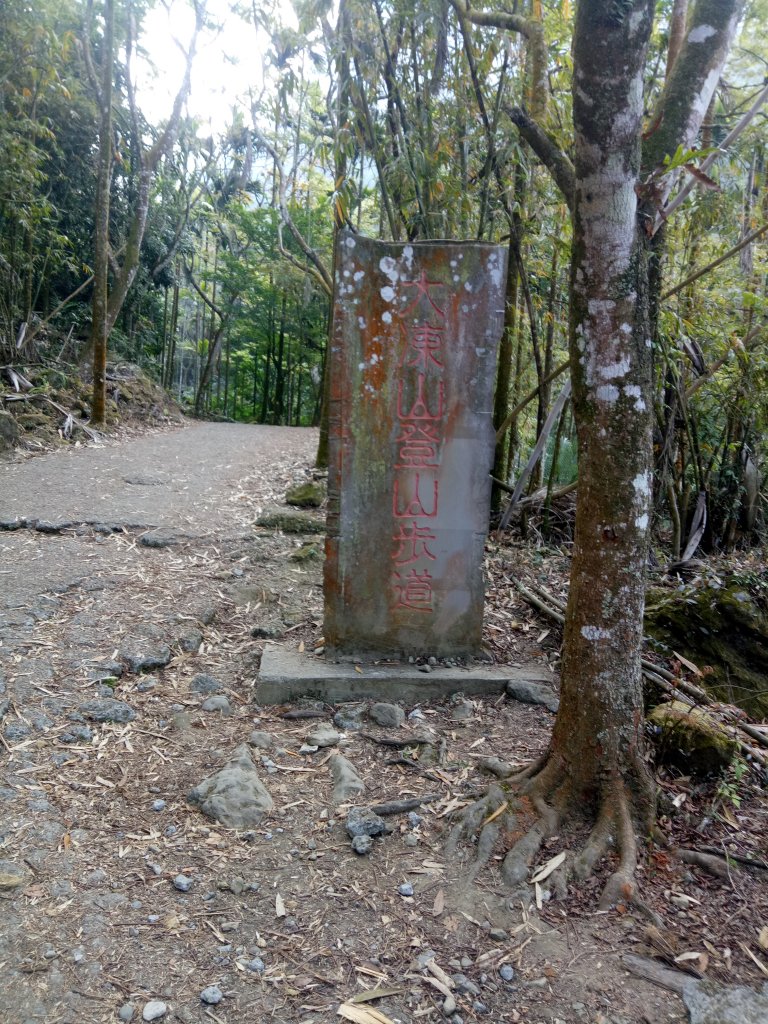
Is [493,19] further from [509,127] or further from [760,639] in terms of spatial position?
[760,639]

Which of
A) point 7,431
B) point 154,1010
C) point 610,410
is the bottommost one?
point 154,1010

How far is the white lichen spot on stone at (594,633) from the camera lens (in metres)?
2.54

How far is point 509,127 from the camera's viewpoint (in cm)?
519

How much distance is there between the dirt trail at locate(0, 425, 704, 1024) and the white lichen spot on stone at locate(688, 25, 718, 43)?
2935mm

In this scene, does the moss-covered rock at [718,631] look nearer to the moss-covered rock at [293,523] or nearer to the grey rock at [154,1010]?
the moss-covered rock at [293,523]

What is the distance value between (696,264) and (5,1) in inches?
322

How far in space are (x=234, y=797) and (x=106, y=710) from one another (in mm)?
946

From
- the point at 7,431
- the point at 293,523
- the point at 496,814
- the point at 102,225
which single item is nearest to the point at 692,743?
the point at 496,814

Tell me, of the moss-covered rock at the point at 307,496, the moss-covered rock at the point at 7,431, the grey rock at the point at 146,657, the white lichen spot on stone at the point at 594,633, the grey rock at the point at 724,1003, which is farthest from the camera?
the moss-covered rock at the point at 7,431

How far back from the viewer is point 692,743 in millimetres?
2969

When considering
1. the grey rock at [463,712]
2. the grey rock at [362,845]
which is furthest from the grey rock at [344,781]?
the grey rock at [463,712]

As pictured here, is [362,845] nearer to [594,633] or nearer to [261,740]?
[261,740]

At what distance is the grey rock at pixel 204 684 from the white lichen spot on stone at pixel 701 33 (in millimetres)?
3529

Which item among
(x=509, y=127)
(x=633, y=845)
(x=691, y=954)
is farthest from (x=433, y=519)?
(x=509, y=127)
